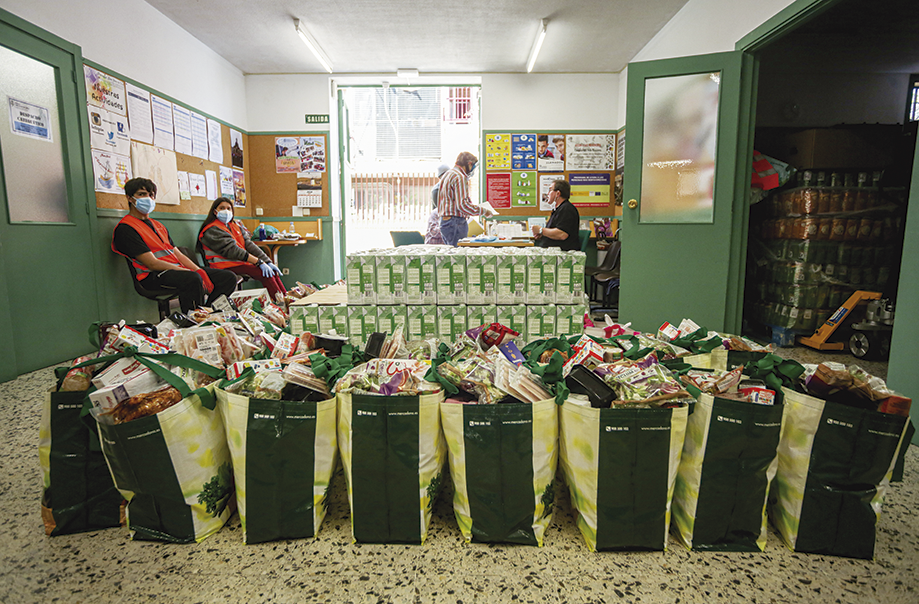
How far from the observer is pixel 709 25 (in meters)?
3.93

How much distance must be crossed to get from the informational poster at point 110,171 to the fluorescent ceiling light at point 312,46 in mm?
2131

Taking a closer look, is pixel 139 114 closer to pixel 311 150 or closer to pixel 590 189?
pixel 311 150

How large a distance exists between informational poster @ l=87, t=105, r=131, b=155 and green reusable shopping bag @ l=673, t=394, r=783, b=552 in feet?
14.3

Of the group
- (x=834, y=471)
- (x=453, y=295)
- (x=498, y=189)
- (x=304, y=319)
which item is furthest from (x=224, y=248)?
(x=834, y=471)

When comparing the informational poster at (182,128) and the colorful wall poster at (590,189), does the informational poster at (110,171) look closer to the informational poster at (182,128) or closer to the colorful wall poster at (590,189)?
the informational poster at (182,128)

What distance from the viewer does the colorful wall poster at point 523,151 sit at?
6.16 meters

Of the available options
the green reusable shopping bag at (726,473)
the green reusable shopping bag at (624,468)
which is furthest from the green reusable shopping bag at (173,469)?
the green reusable shopping bag at (726,473)

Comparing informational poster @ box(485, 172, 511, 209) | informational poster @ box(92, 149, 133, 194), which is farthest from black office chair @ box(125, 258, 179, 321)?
informational poster @ box(485, 172, 511, 209)

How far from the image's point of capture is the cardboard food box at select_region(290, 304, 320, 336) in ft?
8.16

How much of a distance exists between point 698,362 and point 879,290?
10.8ft

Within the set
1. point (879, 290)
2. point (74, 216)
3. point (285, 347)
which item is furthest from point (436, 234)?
point (879, 290)

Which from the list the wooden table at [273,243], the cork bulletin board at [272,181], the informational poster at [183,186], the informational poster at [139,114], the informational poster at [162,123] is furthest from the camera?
the cork bulletin board at [272,181]

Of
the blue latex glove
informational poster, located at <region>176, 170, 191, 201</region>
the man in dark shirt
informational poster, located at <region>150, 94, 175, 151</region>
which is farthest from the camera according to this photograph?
informational poster, located at <region>176, 170, 191, 201</region>

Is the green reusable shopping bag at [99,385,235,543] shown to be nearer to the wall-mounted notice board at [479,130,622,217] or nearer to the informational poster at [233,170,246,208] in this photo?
the informational poster at [233,170,246,208]
